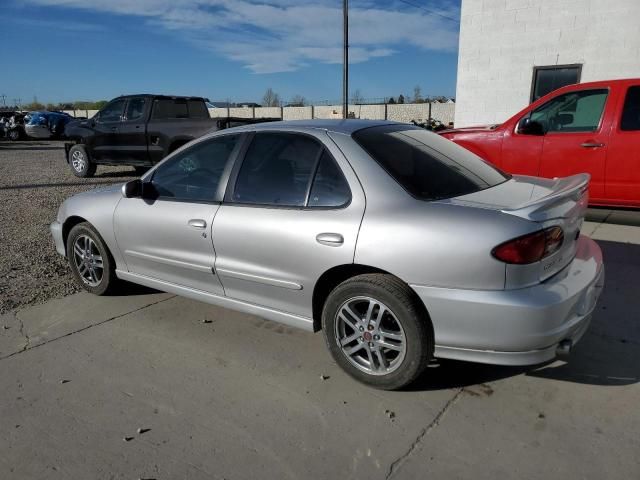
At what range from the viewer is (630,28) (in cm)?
988

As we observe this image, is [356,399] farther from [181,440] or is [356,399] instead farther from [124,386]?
[124,386]

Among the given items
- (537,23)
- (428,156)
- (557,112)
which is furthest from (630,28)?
(428,156)

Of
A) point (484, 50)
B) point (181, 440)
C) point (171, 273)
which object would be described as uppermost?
point (484, 50)

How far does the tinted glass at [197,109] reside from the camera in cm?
1147

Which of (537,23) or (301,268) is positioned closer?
(301,268)

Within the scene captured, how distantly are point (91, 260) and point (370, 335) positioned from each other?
279 centimetres

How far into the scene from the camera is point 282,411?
9.11ft

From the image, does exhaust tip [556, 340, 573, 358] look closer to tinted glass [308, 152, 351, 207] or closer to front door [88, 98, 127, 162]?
tinted glass [308, 152, 351, 207]

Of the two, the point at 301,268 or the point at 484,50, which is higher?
the point at 484,50

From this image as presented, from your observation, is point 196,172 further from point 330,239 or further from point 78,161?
point 78,161

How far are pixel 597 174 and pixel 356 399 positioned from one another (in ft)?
15.7

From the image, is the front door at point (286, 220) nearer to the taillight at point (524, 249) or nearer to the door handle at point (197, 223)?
the door handle at point (197, 223)

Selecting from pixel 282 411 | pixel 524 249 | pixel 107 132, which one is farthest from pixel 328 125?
pixel 107 132

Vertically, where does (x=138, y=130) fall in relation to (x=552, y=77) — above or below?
below
